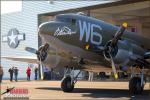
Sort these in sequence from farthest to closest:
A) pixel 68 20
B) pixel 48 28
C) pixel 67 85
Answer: pixel 67 85 < pixel 68 20 < pixel 48 28

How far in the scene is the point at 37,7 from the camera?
46656mm

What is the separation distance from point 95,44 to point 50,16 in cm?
2837

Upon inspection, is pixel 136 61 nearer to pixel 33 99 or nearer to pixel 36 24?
pixel 33 99

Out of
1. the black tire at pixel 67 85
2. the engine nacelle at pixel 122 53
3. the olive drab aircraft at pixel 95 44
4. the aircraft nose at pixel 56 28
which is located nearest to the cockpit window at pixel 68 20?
the olive drab aircraft at pixel 95 44

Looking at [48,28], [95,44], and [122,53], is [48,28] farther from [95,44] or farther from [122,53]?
[122,53]

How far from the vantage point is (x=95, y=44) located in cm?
1839

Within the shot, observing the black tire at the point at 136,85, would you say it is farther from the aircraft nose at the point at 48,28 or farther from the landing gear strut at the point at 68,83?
the aircraft nose at the point at 48,28

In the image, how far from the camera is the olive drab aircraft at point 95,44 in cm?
1777

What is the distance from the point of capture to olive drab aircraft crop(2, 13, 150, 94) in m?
17.8

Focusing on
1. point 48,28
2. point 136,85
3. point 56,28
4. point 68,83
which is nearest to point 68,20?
point 56,28

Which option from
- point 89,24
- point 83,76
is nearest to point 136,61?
point 89,24

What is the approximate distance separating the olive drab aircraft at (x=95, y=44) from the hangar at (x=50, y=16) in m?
17.2

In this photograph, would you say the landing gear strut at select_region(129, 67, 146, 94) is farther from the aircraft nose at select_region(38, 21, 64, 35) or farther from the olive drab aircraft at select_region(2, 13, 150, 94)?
the aircraft nose at select_region(38, 21, 64, 35)

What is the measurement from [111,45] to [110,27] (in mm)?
1898
